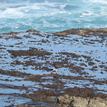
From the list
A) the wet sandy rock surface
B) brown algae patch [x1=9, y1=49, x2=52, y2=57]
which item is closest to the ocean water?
the wet sandy rock surface

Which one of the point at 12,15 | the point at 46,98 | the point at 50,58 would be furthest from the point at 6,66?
the point at 12,15

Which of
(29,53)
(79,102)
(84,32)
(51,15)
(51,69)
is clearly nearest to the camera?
(79,102)

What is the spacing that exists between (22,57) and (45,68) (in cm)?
414

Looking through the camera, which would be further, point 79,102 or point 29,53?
point 29,53

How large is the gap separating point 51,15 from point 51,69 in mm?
43765

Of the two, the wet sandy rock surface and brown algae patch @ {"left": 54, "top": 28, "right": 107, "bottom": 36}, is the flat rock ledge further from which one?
brown algae patch @ {"left": 54, "top": 28, "right": 107, "bottom": 36}

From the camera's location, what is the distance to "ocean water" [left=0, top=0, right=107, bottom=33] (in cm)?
6756

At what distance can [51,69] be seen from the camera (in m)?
29.8

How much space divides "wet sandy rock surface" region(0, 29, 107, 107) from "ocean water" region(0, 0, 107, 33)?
2021 centimetres

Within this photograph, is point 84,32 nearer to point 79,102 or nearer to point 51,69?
point 51,69

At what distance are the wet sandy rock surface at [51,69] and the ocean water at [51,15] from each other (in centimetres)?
2021

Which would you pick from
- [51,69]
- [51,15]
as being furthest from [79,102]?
[51,15]

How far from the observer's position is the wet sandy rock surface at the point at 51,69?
21016 millimetres

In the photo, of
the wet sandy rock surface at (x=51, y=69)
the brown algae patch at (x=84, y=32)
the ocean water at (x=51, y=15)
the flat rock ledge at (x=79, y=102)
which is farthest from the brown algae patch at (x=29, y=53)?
the ocean water at (x=51, y=15)
